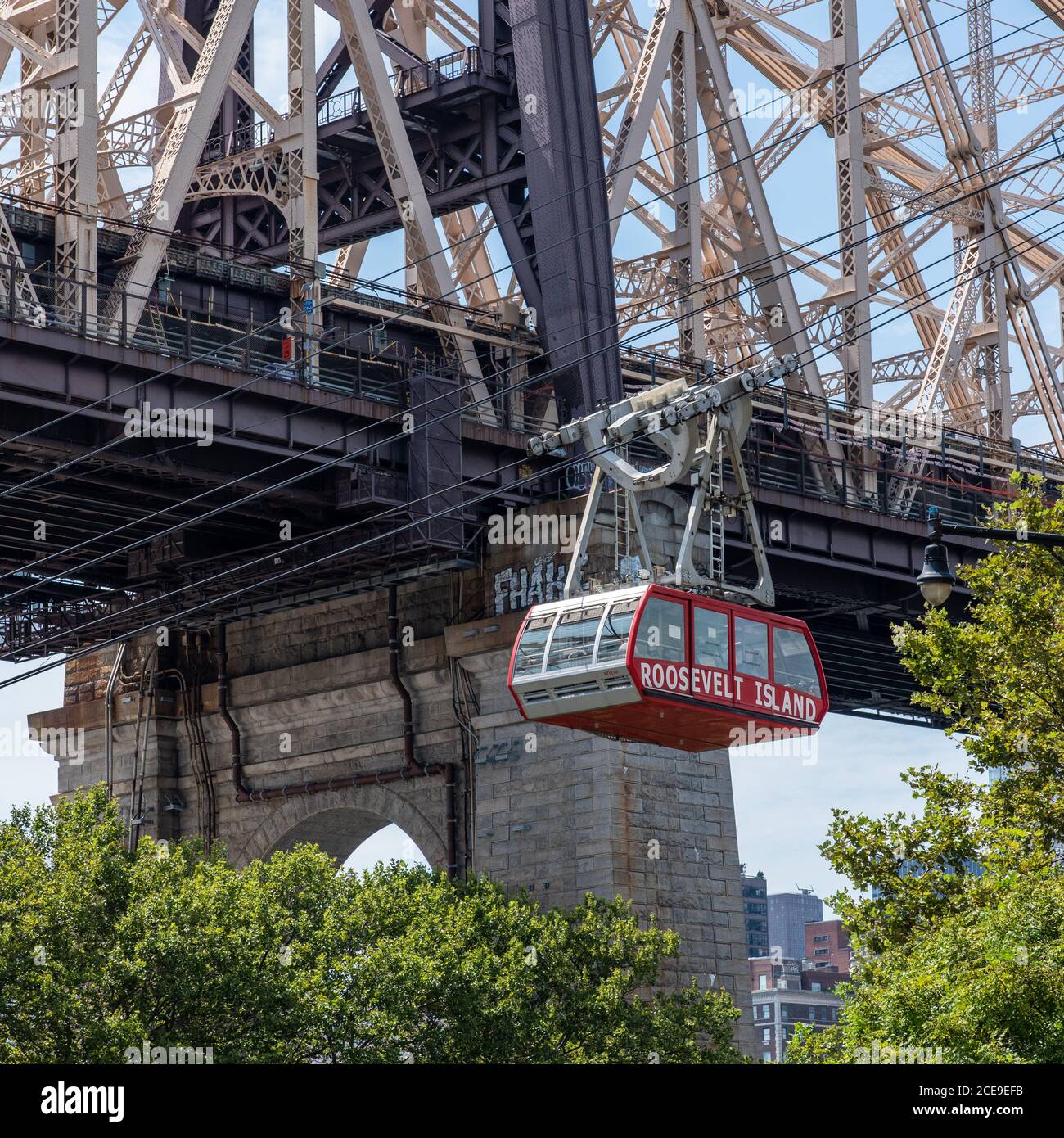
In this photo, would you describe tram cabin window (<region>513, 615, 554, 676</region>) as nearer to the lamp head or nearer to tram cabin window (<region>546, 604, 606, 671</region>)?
tram cabin window (<region>546, 604, 606, 671</region>)

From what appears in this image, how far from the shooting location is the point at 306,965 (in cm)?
4409

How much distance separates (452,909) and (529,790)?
516 centimetres

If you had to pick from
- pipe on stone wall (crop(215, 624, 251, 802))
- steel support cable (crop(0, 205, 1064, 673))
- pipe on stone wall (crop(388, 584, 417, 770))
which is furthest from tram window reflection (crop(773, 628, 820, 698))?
pipe on stone wall (crop(215, 624, 251, 802))

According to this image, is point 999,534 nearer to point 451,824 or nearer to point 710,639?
point 710,639

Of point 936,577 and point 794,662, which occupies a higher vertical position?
point 794,662

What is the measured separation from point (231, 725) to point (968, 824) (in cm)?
2870

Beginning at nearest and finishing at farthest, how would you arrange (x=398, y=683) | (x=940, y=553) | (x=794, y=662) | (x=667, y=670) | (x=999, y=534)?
(x=999, y=534) < (x=940, y=553) < (x=667, y=670) < (x=794, y=662) < (x=398, y=683)

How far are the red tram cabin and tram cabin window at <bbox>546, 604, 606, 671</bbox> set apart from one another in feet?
0.07

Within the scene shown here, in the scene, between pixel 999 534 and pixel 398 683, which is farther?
pixel 398 683

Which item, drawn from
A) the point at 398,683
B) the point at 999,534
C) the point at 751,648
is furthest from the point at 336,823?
the point at 999,534

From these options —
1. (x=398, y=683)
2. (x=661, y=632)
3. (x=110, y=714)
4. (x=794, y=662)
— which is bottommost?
(x=794, y=662)

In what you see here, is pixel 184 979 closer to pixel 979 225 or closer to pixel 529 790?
pixel 529 790

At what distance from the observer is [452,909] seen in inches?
1863
